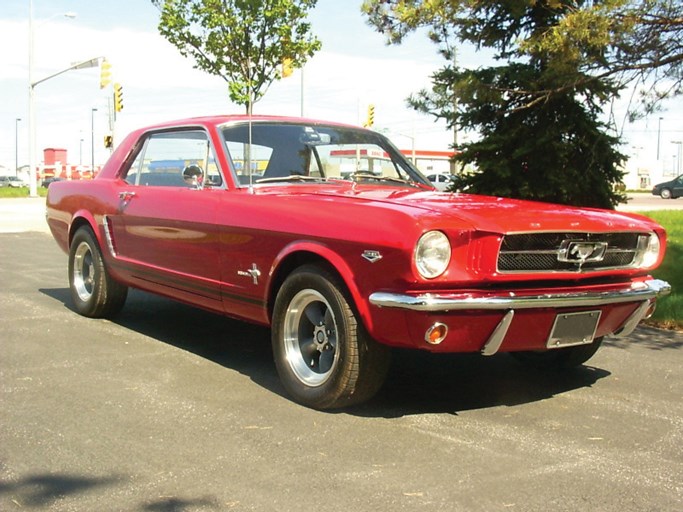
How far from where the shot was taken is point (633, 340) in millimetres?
6020

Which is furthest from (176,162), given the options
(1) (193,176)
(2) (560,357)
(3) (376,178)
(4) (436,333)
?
(2) (560,357)

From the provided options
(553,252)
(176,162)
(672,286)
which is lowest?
(672,286)

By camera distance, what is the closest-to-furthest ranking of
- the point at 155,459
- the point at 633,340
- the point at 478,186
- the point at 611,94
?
the point at 155,459 < the point at 633,340 < the point at 611,94 < the point at 478,186

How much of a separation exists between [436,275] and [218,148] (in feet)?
6.81

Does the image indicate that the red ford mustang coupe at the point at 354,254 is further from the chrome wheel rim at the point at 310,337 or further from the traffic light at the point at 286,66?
the traffic light at the point at 286,66

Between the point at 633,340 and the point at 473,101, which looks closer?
the point at 633,340

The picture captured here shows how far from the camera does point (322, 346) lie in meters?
4.09

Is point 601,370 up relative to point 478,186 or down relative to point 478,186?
down

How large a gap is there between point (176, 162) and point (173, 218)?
55 cm

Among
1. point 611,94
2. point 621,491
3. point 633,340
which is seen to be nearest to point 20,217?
point 611,94

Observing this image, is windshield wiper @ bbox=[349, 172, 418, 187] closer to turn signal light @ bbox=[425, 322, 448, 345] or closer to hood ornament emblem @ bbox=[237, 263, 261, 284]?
hood ornament emblem @ bbox=[237, 263, 261, 284]

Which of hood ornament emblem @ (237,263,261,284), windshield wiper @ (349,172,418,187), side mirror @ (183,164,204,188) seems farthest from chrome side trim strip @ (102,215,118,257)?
windshield wiper @ (349,172,418,187)

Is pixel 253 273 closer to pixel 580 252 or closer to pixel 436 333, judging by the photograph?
pixel 436 333

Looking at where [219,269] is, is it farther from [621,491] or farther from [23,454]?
[621,491]
